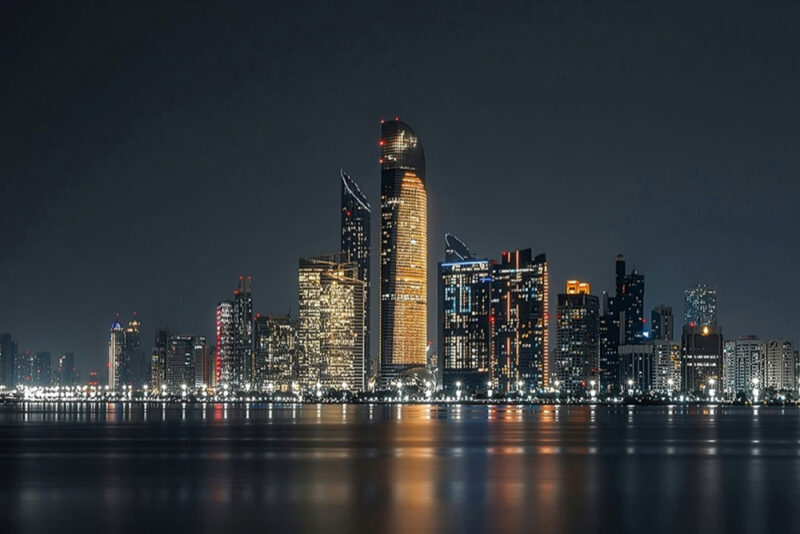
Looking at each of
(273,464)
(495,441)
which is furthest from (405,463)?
(495,441)

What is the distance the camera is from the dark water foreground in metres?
49.0

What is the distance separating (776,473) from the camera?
242ft

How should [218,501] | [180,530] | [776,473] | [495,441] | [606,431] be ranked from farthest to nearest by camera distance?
[606,431] < [495,441] < [776,473] < [218,501] < [180,530]

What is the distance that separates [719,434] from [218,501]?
89358 millimetres

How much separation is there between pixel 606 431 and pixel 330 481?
79.4m

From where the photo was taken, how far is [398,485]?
64.4m

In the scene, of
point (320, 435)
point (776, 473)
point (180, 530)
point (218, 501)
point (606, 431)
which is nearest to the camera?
point (180, 530)

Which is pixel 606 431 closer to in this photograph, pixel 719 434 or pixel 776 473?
pixel 719 434

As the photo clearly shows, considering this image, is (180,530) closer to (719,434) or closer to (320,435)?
(320,435)

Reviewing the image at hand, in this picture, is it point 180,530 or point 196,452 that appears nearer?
point 180,530

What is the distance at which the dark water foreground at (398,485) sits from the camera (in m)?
49.0

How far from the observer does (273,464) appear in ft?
265

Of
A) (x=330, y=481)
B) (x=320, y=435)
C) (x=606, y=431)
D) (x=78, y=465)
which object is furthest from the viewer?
(x=606, y=431)

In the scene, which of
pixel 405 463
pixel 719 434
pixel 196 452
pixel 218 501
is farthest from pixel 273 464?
pixel 719 434
